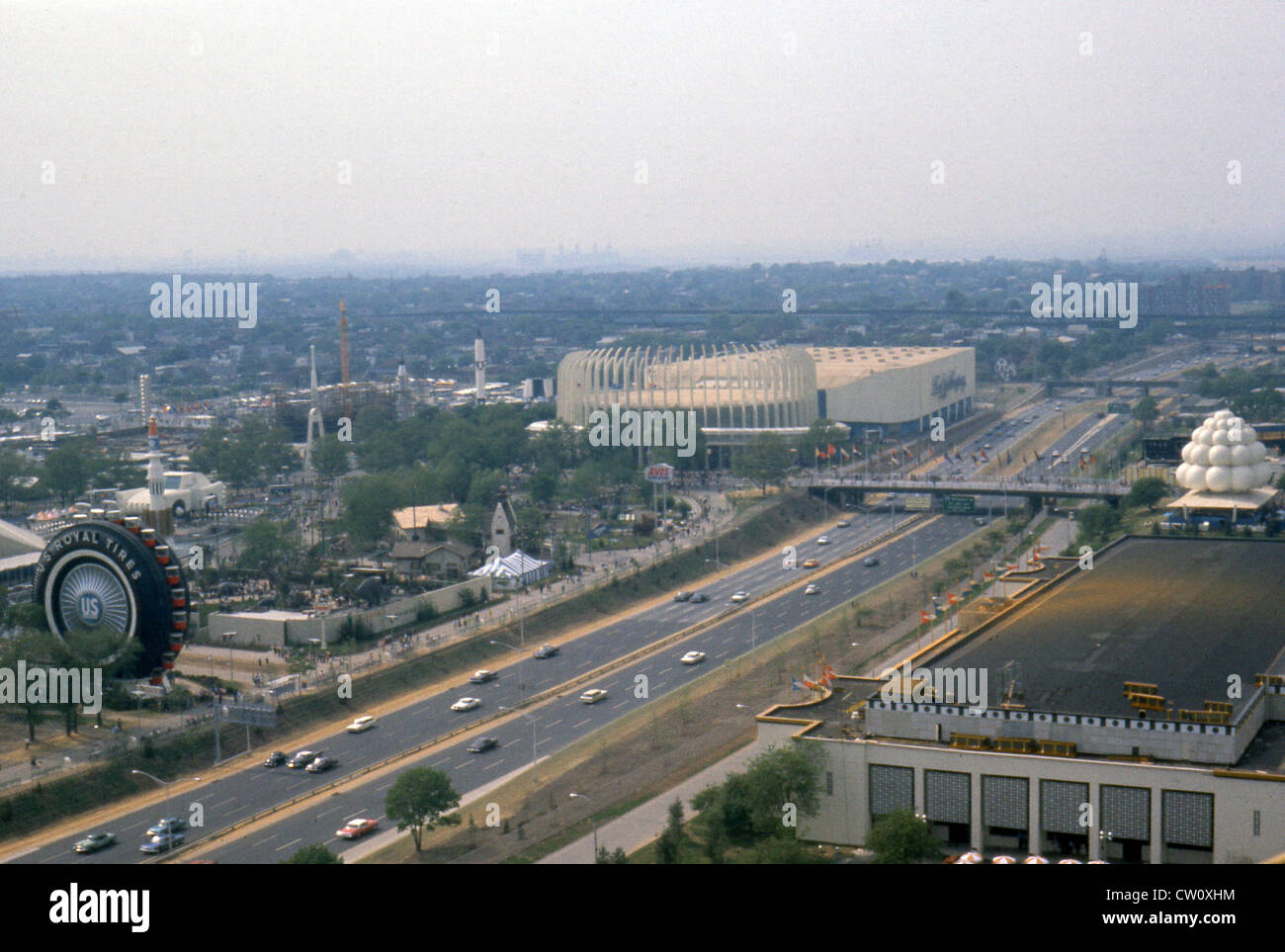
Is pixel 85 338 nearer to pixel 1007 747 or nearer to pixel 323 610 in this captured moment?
pixel 323 610

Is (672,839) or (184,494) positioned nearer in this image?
(672,839)

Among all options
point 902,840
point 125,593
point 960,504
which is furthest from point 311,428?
point 902,840

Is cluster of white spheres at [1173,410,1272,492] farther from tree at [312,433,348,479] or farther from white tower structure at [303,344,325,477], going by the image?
white tower structure at [303,344,325,477]

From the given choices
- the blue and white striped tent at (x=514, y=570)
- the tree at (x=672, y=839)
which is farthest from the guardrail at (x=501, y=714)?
the tree at (x=672, y=839)

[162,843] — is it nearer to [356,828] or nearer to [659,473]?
[356,828]

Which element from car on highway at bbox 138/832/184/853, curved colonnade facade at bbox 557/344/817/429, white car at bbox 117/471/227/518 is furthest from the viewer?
curved colonnade facade at bbox 557/344/817/429

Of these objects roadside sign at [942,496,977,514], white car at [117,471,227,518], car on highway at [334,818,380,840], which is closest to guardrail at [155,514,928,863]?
car on highway at [334,818,380,840]

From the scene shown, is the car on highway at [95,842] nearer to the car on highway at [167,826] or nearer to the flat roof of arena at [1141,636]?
the car on highway at [167,826]
